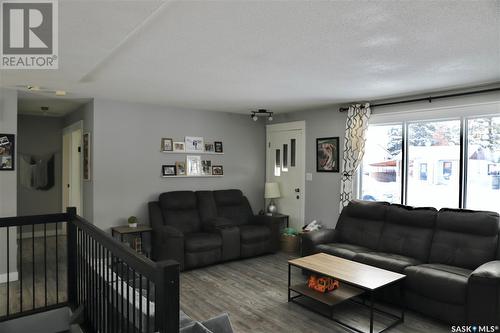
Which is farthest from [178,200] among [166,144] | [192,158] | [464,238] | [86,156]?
[464,238]

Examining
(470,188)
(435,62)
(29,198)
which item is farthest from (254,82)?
(29,198)

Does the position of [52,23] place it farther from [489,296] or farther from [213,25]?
[489,296]

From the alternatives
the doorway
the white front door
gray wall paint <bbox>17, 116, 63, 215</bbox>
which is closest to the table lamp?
the white front door

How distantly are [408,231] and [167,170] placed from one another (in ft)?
11.8

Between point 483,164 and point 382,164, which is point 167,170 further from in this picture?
point 483,164

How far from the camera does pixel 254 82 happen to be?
369 cm

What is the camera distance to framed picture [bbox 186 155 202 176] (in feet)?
18.3

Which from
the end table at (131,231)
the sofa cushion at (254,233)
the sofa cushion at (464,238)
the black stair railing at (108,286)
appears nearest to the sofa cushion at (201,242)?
the sofa cushion at (254,233)

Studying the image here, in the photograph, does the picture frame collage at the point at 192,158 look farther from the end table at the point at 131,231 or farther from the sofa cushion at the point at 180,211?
the end table at the point at 131,231

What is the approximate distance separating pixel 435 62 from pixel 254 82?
177 cm

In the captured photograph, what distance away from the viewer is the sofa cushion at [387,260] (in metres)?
3.41

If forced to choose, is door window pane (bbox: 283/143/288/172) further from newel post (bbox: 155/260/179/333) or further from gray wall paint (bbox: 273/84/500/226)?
newel post (bbox: 155/260/179/333)

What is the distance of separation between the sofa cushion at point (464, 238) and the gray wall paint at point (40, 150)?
22.2ft

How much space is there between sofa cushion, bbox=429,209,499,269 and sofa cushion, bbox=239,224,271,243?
242cm
